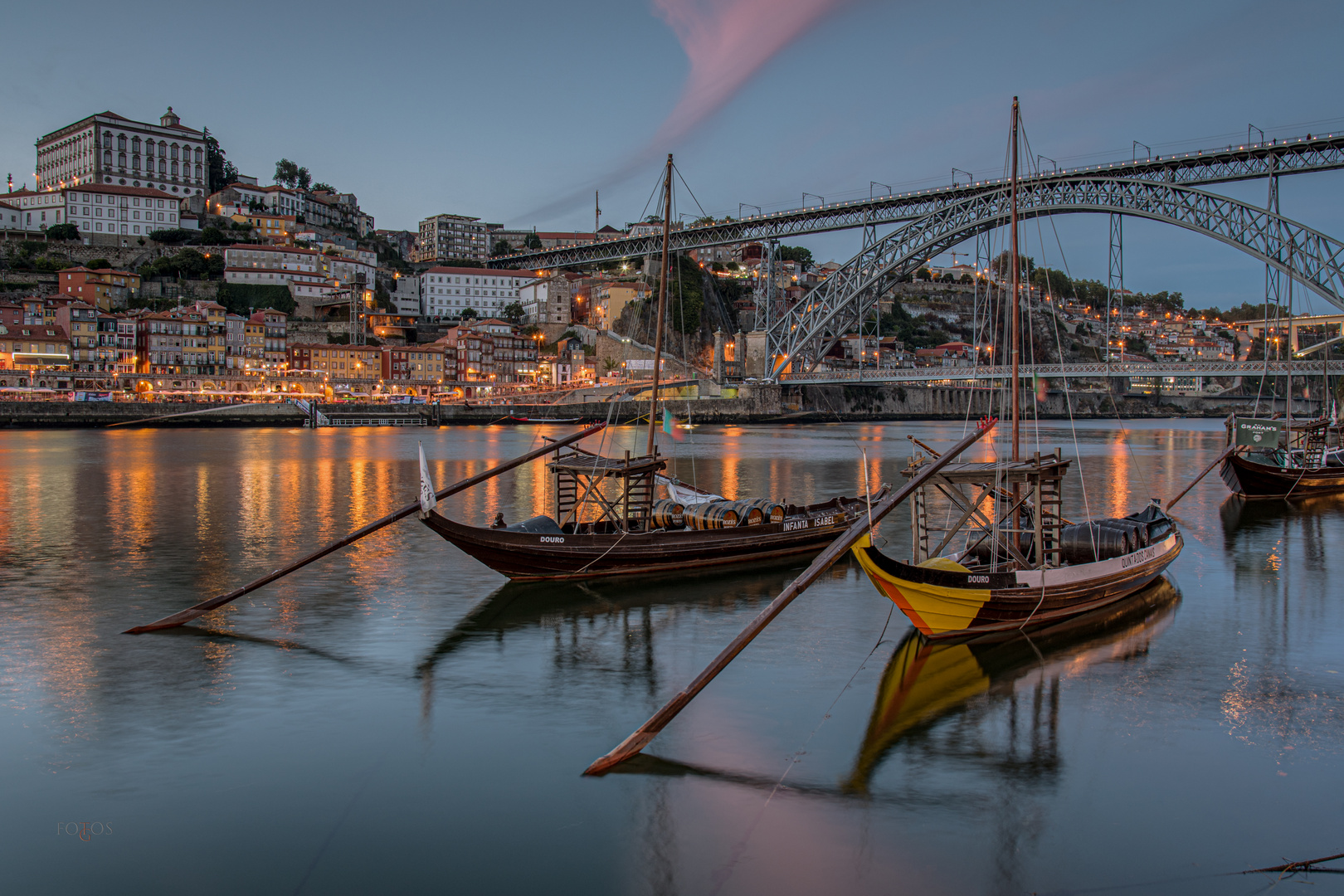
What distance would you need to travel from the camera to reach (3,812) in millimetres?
5887

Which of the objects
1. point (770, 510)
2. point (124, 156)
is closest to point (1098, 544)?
point (770, 510)

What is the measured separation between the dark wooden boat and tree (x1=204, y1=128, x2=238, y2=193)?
10419 centimetres

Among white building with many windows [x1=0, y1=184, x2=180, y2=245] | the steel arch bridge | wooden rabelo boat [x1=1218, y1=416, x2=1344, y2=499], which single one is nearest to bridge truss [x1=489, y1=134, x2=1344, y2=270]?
the steel arch bridge

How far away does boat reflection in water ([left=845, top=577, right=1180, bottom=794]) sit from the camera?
23.1 ft

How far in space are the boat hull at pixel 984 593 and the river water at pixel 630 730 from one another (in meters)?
0.39

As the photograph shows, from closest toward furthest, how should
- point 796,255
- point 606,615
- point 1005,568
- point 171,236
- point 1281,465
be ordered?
1. point 1005,568
2. point 606,615
3. point 1281,465
4. point 171,236
5. point 796,255

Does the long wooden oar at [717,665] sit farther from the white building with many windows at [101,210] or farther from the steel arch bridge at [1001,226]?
the white building with many windows at [101,210]

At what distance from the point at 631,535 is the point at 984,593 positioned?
16.4 feet

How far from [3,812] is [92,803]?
0.51 m

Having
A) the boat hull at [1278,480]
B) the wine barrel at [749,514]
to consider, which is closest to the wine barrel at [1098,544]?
the wine barrel at [749,514]

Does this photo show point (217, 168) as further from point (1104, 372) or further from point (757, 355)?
point (1104, 372)

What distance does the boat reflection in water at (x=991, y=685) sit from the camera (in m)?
7.05

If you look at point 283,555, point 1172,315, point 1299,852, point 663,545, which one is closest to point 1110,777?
point 1299,852

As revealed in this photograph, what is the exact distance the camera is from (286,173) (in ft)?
373
